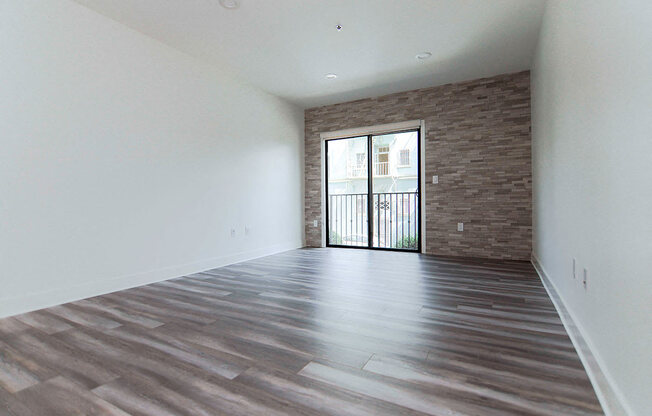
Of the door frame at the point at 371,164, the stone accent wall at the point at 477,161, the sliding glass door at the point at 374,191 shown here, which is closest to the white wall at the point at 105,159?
the door frame at the point at 371,164

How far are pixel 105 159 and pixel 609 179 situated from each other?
3.48 m

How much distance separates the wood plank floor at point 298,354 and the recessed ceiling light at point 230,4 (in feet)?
8.03

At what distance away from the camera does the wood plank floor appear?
1.23 metres

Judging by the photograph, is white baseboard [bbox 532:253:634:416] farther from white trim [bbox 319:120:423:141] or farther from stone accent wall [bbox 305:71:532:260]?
white trim [bbox 319:120:423:141]

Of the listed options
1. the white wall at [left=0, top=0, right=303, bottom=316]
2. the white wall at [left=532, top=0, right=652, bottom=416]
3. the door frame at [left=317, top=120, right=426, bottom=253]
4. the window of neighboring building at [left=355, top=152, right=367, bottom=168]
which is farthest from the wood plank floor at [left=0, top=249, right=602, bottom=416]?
the window of neighboring building at [left=355, top=152, right=367, bottom=168]

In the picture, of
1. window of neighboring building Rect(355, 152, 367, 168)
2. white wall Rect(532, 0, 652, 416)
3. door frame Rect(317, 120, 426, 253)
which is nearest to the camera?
white wall Rect(532, 0, 652, 416)

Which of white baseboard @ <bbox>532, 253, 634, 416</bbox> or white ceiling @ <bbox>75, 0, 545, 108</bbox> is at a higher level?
white ceiling @ <bbox>75, 0, 545, 108</bbox>

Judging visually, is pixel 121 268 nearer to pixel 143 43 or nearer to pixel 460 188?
pixel 143 43

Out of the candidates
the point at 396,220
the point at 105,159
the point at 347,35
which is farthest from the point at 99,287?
the point at 396,220

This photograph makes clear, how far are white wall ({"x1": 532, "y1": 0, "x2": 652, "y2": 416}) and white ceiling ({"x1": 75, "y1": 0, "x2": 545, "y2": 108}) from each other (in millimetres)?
954

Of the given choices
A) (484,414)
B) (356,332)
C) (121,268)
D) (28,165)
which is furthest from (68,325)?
(484,414)

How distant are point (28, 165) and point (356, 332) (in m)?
2.66

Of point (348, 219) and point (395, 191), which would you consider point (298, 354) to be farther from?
point (348, 219)

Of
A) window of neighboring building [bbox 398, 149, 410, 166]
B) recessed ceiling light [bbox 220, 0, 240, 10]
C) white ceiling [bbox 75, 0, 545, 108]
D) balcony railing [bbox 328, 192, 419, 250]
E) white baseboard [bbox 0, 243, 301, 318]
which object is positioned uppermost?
white ceiling [bbox 75, 0, 545, 108]
